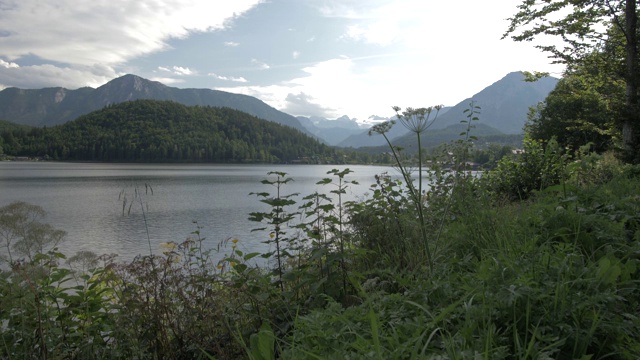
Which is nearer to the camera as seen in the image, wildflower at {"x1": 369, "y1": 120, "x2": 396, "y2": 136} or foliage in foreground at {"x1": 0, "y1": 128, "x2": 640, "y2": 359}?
foliage in foreground at {"x1": 0, "y1": 128, "x2": 640, "y2": 359}

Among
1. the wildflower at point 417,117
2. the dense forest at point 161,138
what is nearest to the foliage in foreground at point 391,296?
the wildflower at point 417,117

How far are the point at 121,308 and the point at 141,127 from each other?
501 feet

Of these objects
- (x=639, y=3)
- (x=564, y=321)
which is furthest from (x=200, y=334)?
(x=639, y=3)

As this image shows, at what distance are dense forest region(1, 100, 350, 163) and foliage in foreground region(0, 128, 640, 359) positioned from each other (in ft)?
378

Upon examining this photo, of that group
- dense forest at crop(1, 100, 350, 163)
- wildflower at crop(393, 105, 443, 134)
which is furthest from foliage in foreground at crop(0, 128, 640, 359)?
dense forest at crop(1, 100, 350, 163)

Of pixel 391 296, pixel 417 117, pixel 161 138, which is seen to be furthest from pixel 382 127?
pixel 161 138

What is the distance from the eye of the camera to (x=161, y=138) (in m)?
135

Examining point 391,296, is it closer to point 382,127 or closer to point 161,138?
point 382,127

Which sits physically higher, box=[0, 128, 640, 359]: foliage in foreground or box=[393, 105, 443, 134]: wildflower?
box=[393, 105, 443, 134]: wildflower

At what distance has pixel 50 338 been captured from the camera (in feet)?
12.3

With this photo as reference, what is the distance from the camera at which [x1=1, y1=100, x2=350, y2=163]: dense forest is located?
130000mm

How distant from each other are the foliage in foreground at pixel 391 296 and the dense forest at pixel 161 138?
115 metres

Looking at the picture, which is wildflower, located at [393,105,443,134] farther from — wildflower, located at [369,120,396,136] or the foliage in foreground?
the foliage in foreground

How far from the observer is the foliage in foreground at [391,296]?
1.96m
